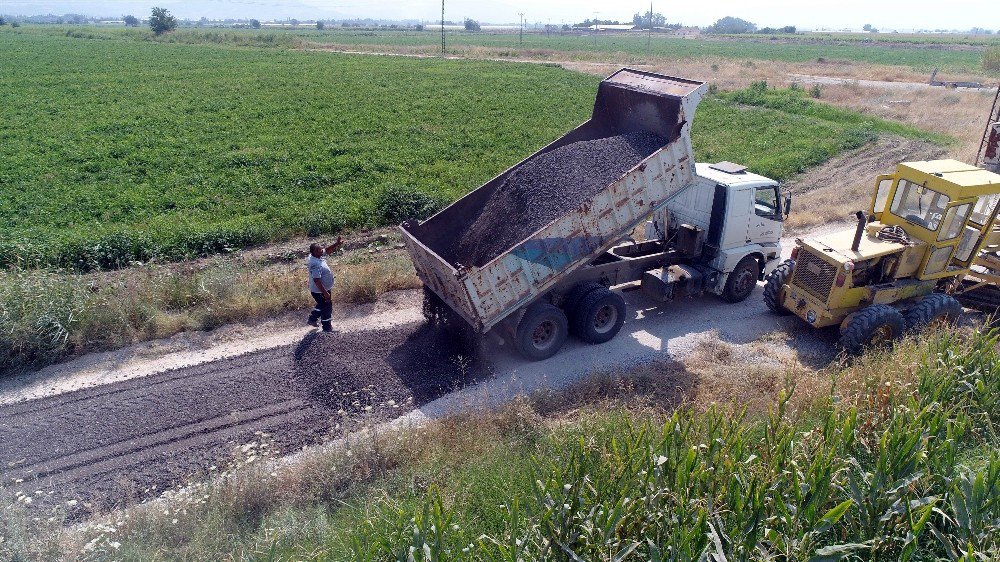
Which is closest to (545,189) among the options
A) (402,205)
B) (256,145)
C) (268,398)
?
(268,398)

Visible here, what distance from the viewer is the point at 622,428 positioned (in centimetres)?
662

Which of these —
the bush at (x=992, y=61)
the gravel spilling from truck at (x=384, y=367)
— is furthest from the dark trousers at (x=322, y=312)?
the bush at (x=992, y=61)

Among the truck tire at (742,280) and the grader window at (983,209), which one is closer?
the grader window at (983,209)

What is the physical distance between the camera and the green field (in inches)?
562

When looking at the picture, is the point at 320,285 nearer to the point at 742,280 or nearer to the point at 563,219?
the point at 563,219

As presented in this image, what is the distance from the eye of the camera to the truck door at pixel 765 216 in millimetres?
11359

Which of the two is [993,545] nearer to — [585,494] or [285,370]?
[585,494]

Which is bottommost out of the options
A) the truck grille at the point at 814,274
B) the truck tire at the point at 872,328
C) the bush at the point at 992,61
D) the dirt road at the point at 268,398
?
the dirt road at the point at 268,398

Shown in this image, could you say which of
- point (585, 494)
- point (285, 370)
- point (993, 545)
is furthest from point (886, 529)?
point (285, 370)

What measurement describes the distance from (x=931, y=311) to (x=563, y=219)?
586cm

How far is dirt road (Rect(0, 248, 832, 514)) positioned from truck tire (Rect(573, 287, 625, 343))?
22 cm

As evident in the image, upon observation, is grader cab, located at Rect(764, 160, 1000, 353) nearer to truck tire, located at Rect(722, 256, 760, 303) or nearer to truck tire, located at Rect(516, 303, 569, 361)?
truck tire, located at Rect(722, 256, 760, 303)

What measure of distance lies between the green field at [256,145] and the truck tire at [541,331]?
679cm

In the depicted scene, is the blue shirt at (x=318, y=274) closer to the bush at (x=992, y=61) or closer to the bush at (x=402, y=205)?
the bush at (x=402, y=205)
